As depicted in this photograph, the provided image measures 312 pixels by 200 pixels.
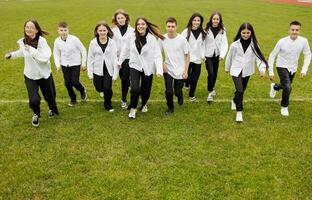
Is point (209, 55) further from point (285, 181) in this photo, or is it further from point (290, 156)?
point (285, 181)

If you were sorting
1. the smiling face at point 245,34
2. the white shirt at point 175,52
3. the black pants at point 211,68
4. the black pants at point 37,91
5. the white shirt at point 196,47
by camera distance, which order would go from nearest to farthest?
the black pants at point 37,91, the smiling face at point 245,34, the white shirt at point 175,52, the white shirt at point 196,47, the black pants at point 211,68

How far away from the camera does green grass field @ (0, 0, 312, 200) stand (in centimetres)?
545

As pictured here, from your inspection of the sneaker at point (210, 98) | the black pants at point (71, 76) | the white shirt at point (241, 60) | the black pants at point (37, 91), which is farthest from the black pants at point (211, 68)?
the black pants at point (37, 91)

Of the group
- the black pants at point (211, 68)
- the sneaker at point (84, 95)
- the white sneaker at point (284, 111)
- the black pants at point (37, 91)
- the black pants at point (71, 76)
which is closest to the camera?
the black pants at point (37, 91)

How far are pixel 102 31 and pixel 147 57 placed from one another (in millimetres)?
1087

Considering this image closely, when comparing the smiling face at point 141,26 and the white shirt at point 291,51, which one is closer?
the smiling face at point 141,26

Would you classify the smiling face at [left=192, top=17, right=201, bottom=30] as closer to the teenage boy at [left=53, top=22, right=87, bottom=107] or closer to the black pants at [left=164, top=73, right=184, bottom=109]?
the black pants at [left=164, top=73, right=184, bottom=109]

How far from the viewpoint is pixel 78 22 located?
24.1 meters

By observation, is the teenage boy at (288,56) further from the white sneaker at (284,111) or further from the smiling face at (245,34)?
the smiling face at (245,34)

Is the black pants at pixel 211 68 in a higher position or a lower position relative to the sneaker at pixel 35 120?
higher

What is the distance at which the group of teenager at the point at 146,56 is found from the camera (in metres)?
7.54

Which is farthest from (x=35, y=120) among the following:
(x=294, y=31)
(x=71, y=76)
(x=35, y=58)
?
(x=294, y=31)

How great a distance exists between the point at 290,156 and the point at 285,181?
872 millimetres

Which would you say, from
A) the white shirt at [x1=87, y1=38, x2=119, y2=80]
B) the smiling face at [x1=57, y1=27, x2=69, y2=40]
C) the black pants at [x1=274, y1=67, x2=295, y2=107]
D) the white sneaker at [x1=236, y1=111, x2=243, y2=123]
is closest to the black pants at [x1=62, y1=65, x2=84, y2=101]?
the white shirt at [x1=87, y1=38, x2=119, y2=80]
